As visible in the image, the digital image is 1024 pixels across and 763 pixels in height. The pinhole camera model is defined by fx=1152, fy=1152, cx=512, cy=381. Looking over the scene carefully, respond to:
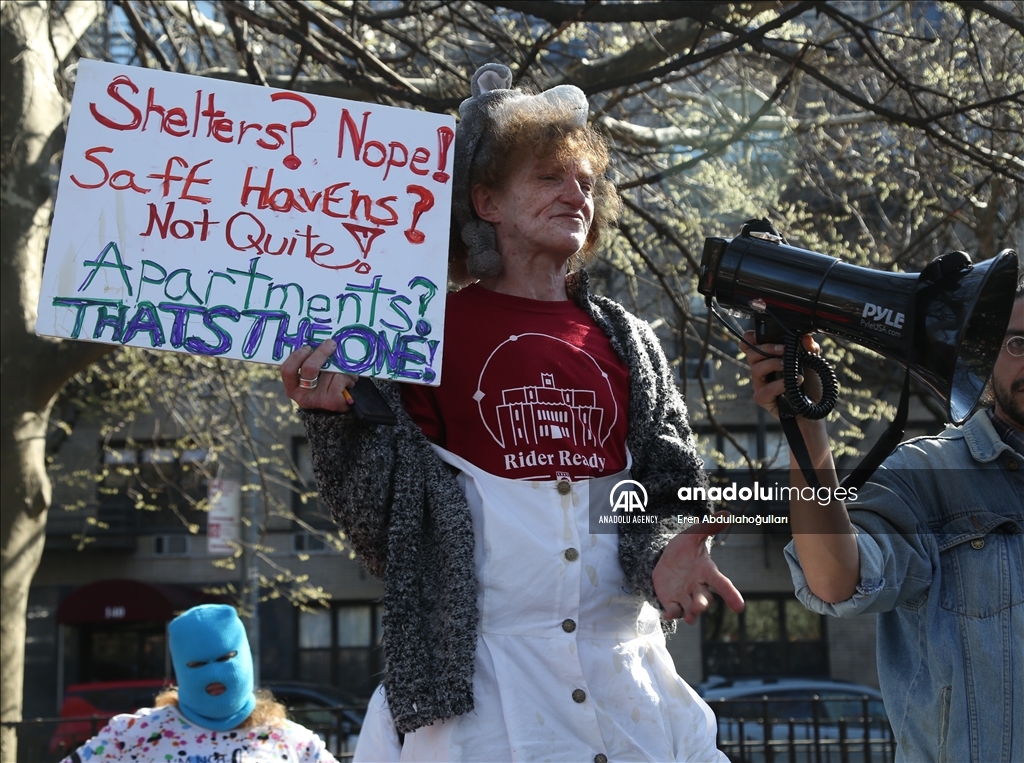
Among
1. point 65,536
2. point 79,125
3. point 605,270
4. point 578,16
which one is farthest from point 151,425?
point 79,125

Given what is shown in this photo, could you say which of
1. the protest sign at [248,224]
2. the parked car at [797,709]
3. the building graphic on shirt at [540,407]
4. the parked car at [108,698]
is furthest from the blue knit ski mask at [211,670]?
the parked car at [108,698]

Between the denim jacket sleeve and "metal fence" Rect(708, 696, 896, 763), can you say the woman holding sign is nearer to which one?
the denim jacket sleeve

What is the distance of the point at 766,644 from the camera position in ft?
66.6

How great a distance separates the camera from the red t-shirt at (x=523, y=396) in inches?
93.6

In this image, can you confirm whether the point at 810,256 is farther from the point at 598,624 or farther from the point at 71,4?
the point at 71,4

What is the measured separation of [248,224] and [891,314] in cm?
130

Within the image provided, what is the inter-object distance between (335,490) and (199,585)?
20.0 meters

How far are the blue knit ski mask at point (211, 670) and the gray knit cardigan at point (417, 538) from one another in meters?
1.51

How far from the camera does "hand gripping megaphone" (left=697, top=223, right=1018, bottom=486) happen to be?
1.99 metres

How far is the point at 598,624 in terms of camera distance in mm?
2357

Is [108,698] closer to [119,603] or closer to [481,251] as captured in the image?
[119,603]

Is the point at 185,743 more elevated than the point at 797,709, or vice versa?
the point at 185,743

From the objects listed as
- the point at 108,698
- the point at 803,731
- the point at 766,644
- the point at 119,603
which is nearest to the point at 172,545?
the point at 119,603

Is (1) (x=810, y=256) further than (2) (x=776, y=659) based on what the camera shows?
No
